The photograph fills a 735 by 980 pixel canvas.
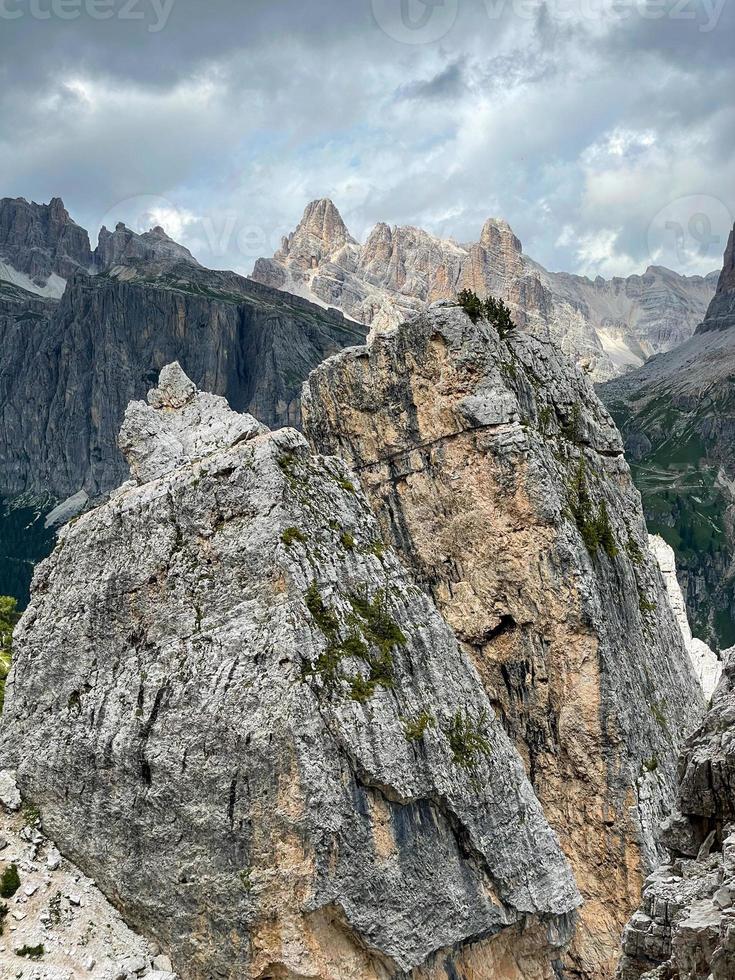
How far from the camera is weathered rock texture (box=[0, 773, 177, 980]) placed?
86.7 ft

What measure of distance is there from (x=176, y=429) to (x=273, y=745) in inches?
673

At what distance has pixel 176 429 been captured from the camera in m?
39.3

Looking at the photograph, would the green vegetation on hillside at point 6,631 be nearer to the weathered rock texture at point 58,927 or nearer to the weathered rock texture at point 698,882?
the weathered rock texture at point 58,927

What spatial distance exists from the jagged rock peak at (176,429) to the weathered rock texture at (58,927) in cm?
1441

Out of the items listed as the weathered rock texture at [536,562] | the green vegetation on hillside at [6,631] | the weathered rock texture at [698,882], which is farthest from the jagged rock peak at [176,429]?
the weathered rock texture at [698,882]

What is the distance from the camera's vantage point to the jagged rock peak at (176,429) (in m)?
36.3

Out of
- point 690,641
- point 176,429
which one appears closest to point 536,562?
point 176,429

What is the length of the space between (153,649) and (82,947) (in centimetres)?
927

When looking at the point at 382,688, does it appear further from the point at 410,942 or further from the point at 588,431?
the point at 588,431

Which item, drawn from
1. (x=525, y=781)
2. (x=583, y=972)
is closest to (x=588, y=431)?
(x=525, y=781)

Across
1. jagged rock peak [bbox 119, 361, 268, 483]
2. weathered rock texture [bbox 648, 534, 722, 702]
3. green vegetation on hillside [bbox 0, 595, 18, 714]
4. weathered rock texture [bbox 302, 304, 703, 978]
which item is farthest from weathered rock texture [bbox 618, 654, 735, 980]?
weathered rock texture [bbox 648, 534, 722, 702]

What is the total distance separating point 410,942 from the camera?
27203mm

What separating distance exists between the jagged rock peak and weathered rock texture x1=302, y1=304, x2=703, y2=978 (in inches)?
251

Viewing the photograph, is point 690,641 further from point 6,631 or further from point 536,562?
point 6,631
